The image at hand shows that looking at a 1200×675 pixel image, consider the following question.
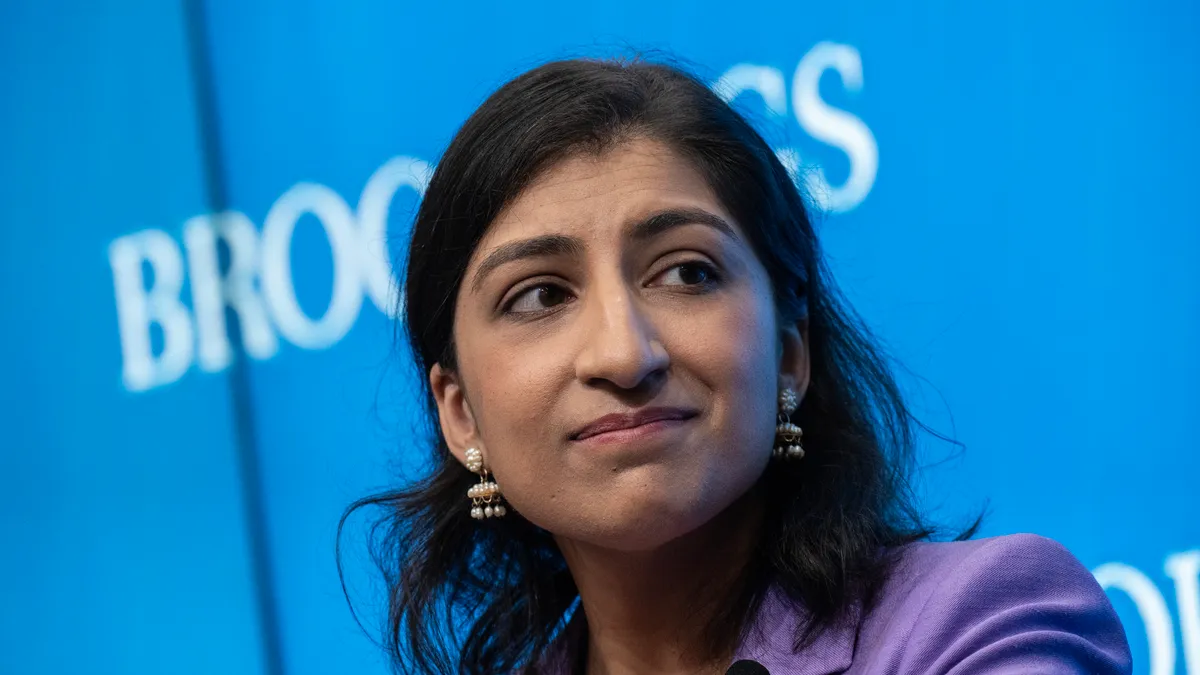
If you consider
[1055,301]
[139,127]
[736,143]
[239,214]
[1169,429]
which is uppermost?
[139,127]

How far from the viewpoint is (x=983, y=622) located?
1.28 metres

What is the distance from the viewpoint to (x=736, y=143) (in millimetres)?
1615

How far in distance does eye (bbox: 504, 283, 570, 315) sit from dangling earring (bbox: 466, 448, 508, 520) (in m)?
0.24

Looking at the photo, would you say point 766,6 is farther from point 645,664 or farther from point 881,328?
point 645,664

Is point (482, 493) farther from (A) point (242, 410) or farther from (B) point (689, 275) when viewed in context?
(A) point (242, 410)

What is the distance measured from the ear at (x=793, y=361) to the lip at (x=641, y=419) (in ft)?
0.88

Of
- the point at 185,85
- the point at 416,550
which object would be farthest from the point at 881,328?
the point at 185,85

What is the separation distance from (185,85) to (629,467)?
1663 mm

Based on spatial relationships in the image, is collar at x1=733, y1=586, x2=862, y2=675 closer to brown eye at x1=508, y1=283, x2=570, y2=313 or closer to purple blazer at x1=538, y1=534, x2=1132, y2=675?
purple blazer at x1=538, y1=534, x2=1132, y2=675

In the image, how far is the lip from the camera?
1.38 metres

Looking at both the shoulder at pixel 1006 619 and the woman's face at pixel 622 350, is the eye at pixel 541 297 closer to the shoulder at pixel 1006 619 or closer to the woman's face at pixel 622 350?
the woman's face at pixel 622 350

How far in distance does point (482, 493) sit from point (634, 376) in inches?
15.2

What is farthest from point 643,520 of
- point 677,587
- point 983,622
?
point 983,622

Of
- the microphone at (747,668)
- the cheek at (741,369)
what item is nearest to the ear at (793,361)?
the cheek at (741,369)
